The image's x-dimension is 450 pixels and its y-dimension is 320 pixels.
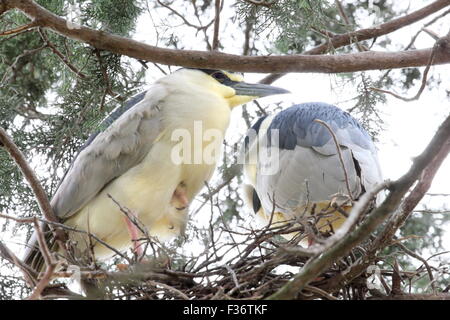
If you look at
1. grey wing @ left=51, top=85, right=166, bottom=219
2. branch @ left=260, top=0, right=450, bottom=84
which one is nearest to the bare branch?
grey wing @ left=51, top=85, right=166, bottom=219

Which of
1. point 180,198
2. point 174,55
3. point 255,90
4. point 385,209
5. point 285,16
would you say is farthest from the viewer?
point 255,90

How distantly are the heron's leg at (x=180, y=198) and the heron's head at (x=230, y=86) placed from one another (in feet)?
1.66

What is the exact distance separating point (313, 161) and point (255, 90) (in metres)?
0.46

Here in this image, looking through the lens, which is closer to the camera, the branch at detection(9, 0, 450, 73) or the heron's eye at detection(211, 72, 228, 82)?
the branch at detection(9, 0, 450, 73)

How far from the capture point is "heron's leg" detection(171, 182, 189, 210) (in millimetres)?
3352

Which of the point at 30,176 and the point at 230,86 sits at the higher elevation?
the point at 230,86

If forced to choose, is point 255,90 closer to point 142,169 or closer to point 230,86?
point 230,86

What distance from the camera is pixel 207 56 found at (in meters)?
2.71

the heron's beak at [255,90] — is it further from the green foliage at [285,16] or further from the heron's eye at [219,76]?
the green foliage at [285,16]

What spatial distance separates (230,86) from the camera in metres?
3.55

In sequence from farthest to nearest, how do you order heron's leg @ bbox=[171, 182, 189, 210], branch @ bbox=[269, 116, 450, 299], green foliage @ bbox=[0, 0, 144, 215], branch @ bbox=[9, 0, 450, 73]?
heron's leg @ bbox=[171, 182, 189, 210] → green foliage @ bbox=[0, 0, 144, 215] → branch @ bbox=[9, 0, 450, 73] → branch @ bbox=[269, 116, 450, 299]

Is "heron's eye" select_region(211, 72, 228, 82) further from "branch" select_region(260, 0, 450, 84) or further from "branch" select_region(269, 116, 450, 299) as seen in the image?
"branch" select_region(269, 116, 450, 299)

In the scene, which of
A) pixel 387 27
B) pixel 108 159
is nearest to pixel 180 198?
pixel 108 159

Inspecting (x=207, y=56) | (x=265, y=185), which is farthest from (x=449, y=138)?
(x=265, y=185)
